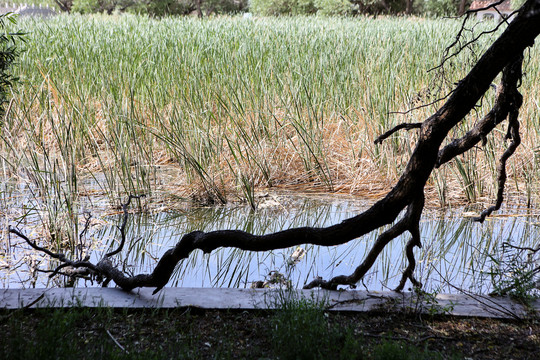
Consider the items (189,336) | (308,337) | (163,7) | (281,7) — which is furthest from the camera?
(281,7)

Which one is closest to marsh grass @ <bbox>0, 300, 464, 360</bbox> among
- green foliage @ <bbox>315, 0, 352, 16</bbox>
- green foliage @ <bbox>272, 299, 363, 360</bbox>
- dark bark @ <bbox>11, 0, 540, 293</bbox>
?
green foliage @ <bbox>272, 299, 363, 360</bbox>

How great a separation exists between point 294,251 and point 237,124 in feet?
4.99

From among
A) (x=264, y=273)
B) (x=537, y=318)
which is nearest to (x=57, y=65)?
(x=264, y=273)

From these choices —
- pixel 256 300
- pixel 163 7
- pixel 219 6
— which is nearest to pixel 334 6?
pixel 219 6

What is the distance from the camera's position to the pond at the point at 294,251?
280 centimetres

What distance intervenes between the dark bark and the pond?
1.58 feet

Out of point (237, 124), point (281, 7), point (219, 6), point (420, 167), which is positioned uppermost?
point (219, 6)

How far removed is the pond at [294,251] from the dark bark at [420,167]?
1.58 feet

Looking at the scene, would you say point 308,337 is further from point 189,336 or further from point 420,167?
point 420,167

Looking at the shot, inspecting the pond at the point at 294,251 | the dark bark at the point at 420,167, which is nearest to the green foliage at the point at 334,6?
the pond at the point at 294,251

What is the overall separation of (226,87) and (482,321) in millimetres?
3617

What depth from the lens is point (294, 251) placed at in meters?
3.19

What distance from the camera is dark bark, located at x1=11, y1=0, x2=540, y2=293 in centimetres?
162

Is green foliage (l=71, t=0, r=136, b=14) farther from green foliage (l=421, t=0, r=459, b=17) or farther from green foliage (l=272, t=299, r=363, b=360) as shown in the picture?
green foliage (l=272, t=299, r=363, b=360)
